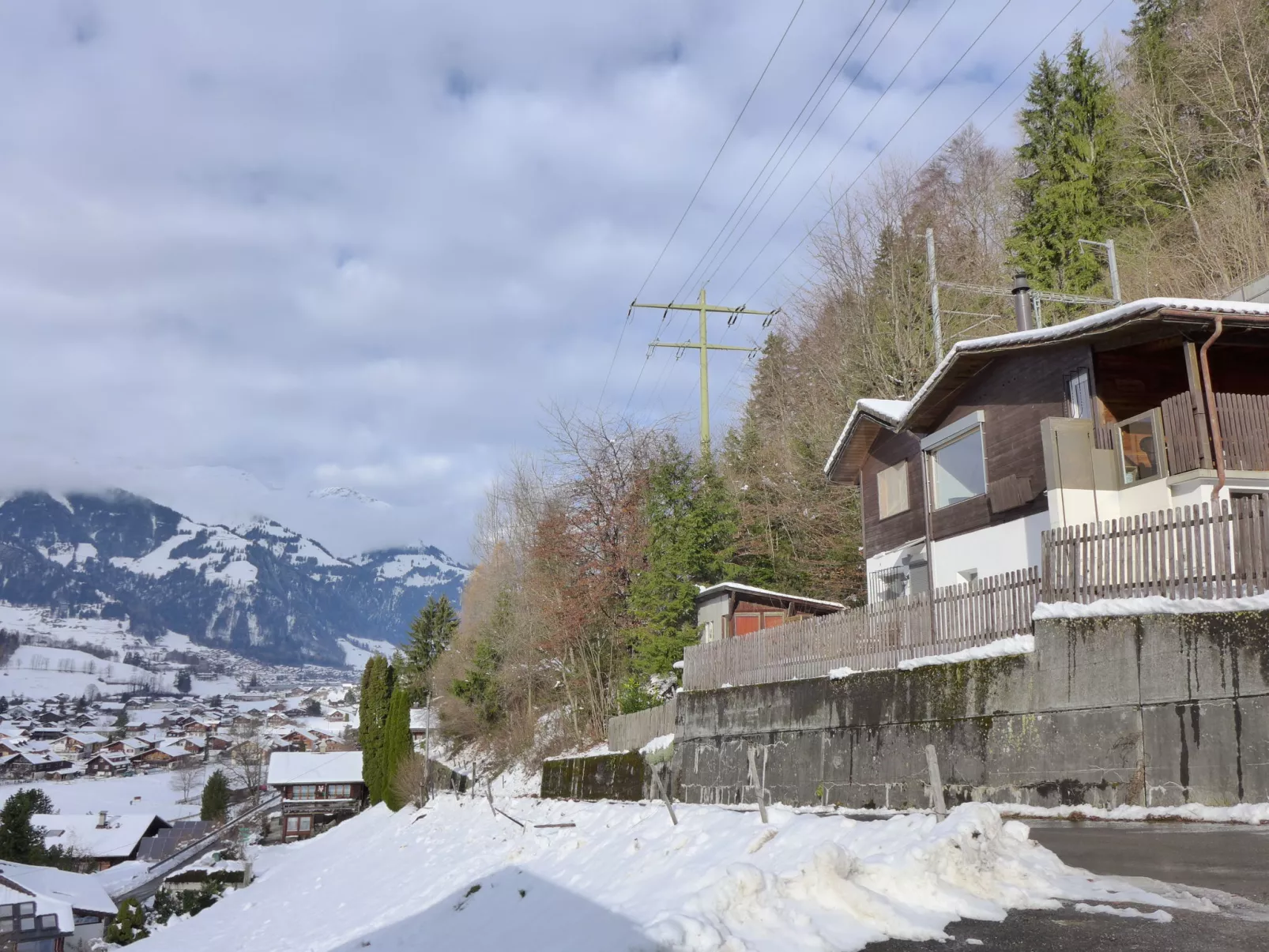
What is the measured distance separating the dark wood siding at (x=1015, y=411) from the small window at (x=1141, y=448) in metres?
1.04

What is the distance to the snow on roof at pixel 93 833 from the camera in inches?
3462

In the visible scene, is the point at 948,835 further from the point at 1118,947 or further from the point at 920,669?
the point at 920,669

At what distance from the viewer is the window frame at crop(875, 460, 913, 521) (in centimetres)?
2542

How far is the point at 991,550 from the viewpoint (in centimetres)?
2061

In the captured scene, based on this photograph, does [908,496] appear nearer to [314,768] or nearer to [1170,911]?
[1170,911]

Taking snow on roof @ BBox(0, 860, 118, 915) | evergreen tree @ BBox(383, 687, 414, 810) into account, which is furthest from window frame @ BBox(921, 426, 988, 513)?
snow on roof @ BBox(0, 860, 118, 915)

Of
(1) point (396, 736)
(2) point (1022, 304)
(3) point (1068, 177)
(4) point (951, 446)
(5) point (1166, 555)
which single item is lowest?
(1) point (396, 736)

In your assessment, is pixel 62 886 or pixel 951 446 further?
pixel 62 886

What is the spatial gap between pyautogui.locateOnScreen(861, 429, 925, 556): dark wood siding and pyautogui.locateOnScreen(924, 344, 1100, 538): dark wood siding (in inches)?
93.6

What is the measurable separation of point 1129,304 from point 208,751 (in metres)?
195

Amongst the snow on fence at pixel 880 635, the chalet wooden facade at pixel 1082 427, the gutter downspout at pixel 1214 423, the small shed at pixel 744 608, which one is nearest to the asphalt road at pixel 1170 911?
the snow on fence at pixel 880 635

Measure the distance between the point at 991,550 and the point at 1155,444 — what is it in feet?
14.3

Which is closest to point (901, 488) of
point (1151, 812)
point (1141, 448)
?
point (1141, 448)

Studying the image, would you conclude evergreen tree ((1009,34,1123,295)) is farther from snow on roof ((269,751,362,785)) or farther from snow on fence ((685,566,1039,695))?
snow on roof ((269,751,362,785))
